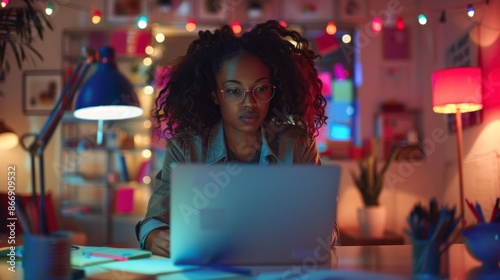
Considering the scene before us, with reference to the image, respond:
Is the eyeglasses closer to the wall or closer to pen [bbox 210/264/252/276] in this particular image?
pen [bbox 210/264/252/276]

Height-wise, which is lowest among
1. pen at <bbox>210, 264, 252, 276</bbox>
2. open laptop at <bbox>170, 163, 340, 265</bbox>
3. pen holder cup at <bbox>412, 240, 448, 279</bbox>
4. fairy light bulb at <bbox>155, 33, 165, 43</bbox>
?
pen at <bbox>210, 264, 252, 276</bbox>

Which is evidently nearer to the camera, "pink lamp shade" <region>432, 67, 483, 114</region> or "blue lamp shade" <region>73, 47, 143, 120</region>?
"blue lamp shade" <region>73, 47, 143, 120</region>

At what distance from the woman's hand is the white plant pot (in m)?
2.87

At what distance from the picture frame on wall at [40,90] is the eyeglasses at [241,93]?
3.82 metres

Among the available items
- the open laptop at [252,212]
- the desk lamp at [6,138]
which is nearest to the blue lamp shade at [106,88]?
the open laptop at [252,212]

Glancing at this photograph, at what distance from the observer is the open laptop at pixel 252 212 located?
1032mm

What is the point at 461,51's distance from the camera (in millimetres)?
3578

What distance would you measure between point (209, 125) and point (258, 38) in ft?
1.34

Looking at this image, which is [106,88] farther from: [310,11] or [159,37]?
[310,11]

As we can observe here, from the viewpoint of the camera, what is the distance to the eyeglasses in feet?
5.59

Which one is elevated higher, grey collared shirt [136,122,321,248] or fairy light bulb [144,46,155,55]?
fairy light bulb [144,46,155,55]

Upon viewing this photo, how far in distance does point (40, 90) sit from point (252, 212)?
15.1 feet

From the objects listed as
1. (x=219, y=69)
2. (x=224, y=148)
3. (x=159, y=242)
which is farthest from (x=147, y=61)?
(x=159, y=242)

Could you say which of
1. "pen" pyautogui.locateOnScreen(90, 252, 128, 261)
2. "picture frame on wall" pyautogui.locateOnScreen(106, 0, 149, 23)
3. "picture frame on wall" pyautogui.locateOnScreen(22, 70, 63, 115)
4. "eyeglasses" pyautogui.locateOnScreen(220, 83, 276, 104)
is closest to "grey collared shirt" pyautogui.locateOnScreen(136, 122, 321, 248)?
"eyeglasses" pyautogui.locateOnScreen(220, 83, 276, 104)
